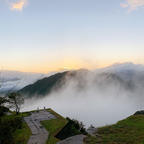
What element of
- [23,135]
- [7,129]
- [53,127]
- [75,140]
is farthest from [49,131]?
[7,129]

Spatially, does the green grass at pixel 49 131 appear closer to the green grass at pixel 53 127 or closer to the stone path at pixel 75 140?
the green grass at pixel 53 127

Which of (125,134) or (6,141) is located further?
(125,134)

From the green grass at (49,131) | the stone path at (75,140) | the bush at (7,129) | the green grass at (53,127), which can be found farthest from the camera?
the green grass at (53,127)

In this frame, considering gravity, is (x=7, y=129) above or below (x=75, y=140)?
above

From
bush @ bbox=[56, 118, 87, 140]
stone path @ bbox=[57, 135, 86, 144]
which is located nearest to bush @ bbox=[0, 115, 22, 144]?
stone path @ bbox=[57, 135, 86, 144]

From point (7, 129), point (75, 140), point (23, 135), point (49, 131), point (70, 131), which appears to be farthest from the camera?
point (49, 131)

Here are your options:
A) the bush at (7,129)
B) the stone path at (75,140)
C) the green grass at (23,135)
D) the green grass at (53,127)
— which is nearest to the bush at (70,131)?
the green grass at (53,127)

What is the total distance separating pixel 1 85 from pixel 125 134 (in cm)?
3173

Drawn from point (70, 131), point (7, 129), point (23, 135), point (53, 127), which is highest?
point (7, 129)

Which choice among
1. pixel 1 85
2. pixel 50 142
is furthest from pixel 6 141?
pixel 50 142

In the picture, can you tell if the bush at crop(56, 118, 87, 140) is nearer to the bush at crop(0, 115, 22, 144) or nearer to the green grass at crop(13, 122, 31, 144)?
the green grass at crop(13, 122, 31, 144)

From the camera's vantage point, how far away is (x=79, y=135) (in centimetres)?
3416

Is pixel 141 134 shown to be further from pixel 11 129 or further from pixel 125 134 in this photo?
pixel 11 129

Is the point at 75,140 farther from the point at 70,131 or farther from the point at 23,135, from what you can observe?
the point at 23,135
